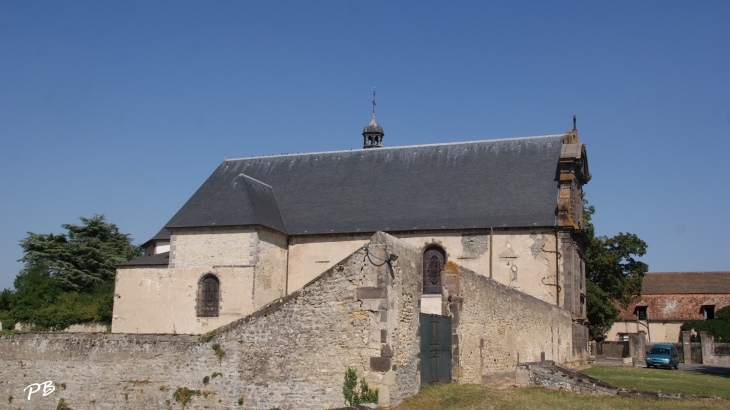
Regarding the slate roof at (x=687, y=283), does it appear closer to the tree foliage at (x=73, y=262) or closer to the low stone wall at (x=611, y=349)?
the low stone wall at (x=611, y=349)

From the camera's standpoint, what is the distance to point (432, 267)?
2491 cm

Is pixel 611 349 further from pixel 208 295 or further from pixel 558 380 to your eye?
pixel 558 380

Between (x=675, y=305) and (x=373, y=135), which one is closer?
(x=373, y=135)

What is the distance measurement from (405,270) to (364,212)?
1503cm

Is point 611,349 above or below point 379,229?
below

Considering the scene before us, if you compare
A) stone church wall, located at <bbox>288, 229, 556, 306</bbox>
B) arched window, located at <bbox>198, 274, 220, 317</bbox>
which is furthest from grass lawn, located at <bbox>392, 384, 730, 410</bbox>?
arched window, located at <bbox>198, 274, 220, 317</bbox>

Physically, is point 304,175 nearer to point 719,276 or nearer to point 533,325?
point 533,325

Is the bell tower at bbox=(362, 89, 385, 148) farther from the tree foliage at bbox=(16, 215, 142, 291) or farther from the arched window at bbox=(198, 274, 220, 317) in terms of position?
the tree foliage at bbox=(16, 215, 142, 291)

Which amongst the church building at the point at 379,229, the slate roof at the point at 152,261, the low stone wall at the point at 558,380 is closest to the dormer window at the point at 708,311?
the church building at the point at 379,229

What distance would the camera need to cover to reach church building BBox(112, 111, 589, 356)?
24.0 m

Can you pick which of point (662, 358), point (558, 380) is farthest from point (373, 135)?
point (558, 380)

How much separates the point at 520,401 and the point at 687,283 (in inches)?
1655

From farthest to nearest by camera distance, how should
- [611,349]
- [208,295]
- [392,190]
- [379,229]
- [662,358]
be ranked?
1. [611,349]
2. [392,190]
3. [662,358]
4. [379,229]
5. [208,295]

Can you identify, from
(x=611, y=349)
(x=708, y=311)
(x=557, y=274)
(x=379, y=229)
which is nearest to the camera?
(x=557, y=274)
